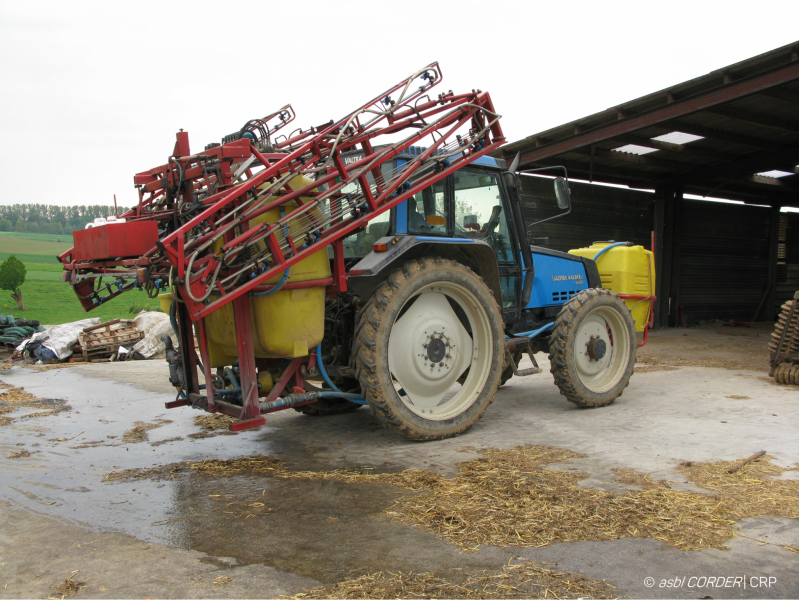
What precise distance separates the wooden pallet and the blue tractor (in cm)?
737

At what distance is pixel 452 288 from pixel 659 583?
9.76ft

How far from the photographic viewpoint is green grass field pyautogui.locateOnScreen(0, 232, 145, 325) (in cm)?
2247

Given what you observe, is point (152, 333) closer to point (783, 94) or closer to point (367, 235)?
point (367, 235)

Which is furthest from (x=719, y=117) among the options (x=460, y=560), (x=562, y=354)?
(x=460, y=560)

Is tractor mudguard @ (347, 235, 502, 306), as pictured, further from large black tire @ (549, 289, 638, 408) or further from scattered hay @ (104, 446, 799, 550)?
scattered hay @ (104, 446, 799, 550)

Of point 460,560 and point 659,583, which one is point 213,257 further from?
point 659,583

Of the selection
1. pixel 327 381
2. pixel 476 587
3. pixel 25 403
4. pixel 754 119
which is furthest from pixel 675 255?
pixel 476 587

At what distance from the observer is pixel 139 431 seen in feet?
18.4

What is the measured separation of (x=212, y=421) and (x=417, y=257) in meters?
2.57

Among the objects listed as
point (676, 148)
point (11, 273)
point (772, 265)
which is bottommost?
point (11, 273)

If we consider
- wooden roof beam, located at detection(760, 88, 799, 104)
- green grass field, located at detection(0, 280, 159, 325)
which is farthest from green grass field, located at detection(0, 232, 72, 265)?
wooden roof beam, located at detection(760, 88, 799, 104)

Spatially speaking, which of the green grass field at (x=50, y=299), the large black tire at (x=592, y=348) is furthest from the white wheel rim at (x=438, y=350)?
the green grass field at (x=50, y=299)

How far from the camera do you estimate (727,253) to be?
17641mm

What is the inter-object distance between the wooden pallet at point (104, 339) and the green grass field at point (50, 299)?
51.1 inches
